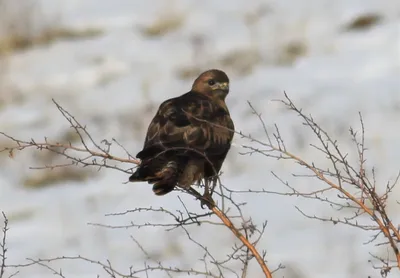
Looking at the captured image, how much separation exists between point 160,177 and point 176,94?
31.3 feet

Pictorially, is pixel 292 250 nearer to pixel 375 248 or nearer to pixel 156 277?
pixel 375 248

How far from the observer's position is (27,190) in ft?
43.6

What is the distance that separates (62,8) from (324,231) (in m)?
8.79

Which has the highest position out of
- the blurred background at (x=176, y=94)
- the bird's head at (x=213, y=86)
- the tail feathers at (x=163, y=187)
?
the blurred background at (x=176, y=94)

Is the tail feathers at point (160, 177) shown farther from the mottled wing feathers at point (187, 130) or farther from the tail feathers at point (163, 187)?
the mottled wing feathers at point (187, 130)

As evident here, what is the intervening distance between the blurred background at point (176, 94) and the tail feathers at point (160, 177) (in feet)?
13.7

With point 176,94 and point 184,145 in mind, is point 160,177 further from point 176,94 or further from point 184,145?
point 176,94

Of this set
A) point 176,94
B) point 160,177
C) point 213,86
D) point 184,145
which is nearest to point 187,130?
point 184,145

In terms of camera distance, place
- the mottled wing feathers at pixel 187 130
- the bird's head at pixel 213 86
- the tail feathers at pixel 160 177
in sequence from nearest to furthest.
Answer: the tail feathers at pixel 160 177 < the mottled wing feathers at pixel 187 130 < the bird's head at pixel 213 86

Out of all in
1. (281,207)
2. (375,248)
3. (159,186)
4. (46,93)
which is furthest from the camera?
(46,93)

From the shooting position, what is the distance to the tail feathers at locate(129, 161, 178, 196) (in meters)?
5.14

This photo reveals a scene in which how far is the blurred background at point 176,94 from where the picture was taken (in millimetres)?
10508

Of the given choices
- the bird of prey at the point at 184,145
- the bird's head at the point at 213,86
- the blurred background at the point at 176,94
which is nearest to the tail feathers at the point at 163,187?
the bird of prey at the point at 184,145

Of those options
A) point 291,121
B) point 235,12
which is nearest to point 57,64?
point 235,12
